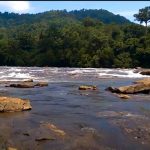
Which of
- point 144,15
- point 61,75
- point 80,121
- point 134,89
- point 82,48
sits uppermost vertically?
point 144,15

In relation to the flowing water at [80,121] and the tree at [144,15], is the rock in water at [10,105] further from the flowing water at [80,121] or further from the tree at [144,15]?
the tree at [144,15]

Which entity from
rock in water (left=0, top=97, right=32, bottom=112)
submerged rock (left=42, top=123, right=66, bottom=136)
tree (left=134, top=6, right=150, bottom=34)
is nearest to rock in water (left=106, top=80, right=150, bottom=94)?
rock in water (left=0, top=97, right=32, bottom=112)

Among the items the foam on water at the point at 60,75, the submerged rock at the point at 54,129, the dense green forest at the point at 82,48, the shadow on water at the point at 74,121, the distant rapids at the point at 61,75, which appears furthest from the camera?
the dense green forest at the point at 82,48

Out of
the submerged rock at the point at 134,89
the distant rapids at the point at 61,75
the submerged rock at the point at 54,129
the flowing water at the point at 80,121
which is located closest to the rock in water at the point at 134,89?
the submerged rock at the point at 134,89

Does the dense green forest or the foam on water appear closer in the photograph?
the foam on water

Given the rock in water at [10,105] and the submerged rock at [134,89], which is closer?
the rock in water at [10,105]

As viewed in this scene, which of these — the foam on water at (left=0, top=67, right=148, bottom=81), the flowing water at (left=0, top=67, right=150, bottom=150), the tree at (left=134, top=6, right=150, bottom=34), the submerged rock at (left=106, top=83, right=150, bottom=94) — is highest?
the tree at (left=134, top=6, right=150, bottom=34)

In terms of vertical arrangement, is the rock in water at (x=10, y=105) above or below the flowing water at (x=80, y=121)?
above

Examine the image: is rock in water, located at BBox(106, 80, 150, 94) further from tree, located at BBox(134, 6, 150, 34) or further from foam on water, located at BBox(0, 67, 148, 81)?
tree, located at BBox(134, 6, 150, 34)

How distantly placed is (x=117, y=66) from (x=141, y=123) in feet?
192

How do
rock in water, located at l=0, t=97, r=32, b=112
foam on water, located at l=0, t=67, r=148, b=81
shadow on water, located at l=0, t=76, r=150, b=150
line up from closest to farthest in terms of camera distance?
shadow on water, located at l=0, t=76, r=150, b=150 → rock in water, located at l=0, t=97, r=32, b=112 → foam on water, located at l=0, t=67, r=148, b=81

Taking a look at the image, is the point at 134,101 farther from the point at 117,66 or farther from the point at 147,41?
the point at 147,41

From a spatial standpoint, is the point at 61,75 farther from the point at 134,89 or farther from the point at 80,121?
the point at 80,121

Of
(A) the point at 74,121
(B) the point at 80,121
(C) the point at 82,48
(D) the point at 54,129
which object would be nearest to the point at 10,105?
(A) the point at 74,121
